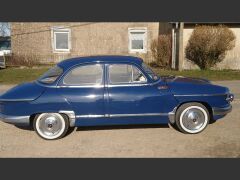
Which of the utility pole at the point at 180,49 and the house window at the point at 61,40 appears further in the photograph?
the house window at the point at 61,40

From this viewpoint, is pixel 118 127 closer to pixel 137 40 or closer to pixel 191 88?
pixel 191 88

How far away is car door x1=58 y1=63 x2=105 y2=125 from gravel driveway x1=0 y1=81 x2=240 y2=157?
525 millimetres

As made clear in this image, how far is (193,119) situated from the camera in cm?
591

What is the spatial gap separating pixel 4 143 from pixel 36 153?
91 centimetres

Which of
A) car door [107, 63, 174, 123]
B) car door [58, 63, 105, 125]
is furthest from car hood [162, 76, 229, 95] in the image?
car door [58, 63, 105, 125]

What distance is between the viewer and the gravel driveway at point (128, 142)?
198 inches

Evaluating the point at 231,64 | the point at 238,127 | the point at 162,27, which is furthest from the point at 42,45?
the point at 238,127

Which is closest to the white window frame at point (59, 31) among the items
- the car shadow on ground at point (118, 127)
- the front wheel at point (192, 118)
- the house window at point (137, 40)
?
the house window at point (137, 40)

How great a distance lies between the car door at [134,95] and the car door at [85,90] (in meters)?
0.18

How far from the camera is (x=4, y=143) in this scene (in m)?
5.58

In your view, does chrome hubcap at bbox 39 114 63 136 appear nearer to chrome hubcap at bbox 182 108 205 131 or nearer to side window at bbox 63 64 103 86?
side window at bbox 63 64 103 86

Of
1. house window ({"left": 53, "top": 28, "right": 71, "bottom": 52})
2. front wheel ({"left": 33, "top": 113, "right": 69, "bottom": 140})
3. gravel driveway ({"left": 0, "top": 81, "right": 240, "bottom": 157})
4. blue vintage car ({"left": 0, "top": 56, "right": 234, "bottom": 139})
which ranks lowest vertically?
gravel driveway ({"left": 0, "top": 81, "right": 240, "bottom": 157})

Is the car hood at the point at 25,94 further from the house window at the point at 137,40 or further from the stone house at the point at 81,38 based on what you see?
the house window at the point at 137,40

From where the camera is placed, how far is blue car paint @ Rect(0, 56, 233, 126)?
5609 millimetres
